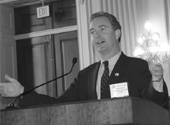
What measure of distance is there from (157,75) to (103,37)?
0.88 m

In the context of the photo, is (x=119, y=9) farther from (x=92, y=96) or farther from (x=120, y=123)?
(x=120, y=123)

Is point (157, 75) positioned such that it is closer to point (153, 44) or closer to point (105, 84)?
point (105, 84)

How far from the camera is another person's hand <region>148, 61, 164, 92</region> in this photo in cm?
215

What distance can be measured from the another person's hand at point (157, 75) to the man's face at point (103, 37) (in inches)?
28.3

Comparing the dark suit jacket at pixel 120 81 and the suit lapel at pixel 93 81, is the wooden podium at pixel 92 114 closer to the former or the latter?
the dark suit jacket at pixel 120 81

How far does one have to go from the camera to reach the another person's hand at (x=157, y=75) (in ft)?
7.07

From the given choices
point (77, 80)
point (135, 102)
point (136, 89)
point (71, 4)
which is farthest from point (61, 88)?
point (135, 102)

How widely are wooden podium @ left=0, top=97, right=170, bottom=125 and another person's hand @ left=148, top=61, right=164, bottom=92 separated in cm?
17

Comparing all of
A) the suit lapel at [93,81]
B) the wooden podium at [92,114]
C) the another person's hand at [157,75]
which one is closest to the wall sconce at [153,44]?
the suit lapel at [93,81]

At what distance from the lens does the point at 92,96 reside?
9.10 feet

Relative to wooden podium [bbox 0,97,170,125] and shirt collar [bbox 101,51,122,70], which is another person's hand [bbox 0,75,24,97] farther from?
shirt collar [bbox 101,51,122,70]

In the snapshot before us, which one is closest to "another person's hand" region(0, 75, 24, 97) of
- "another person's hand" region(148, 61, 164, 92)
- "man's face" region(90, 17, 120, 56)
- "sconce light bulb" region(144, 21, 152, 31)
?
"man's face" region(90, 17, 120, 56)

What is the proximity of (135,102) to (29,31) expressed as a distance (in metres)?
5.75

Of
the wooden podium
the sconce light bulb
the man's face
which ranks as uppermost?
the sconce light bulb
